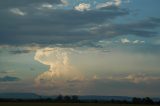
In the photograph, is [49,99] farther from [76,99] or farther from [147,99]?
[147,99]

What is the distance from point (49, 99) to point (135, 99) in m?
34.8

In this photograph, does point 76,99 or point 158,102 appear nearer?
point 158,102

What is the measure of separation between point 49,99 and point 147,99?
39583mm

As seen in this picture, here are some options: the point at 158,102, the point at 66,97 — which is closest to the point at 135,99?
the point at 158,102

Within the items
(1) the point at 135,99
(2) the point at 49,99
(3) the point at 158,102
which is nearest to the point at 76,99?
(2) the point at 49,99

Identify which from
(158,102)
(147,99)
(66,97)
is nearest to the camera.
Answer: (158,102)

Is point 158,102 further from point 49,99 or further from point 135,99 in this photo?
point 49,99

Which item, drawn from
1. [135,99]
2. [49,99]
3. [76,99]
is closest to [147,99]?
[135,99]

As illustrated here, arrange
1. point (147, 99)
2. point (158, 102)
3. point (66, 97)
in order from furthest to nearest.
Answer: point (66, 97), point (147, 99), point (158, 102)

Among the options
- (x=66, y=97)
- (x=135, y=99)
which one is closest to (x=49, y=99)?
(x=66, y=97)

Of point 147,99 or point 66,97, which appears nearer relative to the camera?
point 147,99

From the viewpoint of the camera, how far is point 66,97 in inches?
7032

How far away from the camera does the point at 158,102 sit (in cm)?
15262

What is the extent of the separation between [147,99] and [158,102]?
14.4 metres
